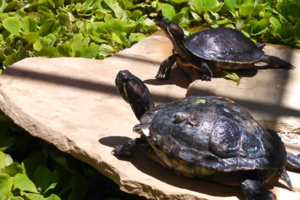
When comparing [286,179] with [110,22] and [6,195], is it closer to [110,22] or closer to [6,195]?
[6,195]

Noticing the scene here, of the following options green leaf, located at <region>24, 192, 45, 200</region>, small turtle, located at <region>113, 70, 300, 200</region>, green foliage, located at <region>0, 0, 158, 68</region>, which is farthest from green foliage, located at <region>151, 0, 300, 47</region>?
green leaf, located at <region>24, 192, 45, 200</region>

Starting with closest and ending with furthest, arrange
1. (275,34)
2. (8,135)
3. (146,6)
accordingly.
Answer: (8,135) → (275,34) → (146,6)

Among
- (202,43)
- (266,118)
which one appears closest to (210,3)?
(202,43)

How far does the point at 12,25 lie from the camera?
4164mm

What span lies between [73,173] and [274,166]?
1498 mm

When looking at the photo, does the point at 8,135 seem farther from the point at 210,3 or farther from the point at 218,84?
the point at 210,3

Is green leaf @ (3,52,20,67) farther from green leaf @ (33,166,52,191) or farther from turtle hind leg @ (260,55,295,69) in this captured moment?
turtle hind leg @ (260,55,295,69)

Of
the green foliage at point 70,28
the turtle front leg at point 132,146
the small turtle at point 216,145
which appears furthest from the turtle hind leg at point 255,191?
the green foliage at point 70,28

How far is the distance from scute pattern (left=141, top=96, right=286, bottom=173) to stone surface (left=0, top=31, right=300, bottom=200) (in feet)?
0.52

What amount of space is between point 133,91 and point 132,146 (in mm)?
353

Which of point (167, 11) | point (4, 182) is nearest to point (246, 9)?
point (167, 11)

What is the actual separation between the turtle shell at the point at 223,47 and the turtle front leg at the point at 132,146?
139 centimetres

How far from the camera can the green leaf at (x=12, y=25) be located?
4125 mm

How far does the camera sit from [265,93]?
3.36 meters
